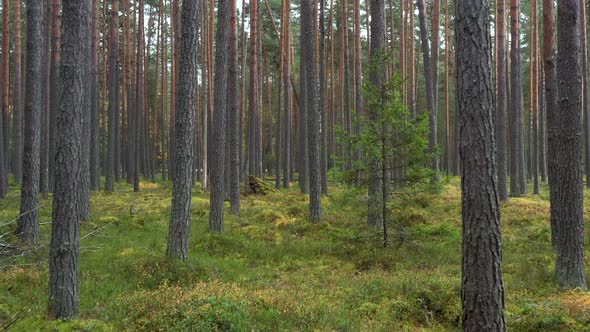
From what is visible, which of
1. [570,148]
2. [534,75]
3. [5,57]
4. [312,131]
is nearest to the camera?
[570,148]

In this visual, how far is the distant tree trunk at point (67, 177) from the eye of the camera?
5469mm

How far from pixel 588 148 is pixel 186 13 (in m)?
23.6

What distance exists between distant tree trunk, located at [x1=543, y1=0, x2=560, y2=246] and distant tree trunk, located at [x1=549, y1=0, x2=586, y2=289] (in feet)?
0.96

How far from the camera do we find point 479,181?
14.6ft

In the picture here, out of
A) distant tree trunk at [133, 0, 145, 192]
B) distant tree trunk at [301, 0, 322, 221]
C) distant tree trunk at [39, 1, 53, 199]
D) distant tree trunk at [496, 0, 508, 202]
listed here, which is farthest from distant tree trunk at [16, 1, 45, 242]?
distant tree trunk at [496, 0, 508, 202]

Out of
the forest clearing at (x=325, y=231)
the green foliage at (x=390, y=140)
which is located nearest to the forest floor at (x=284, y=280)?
the forest clearing at (x=325, y=231)

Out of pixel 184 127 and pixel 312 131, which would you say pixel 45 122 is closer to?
pixel 312 131

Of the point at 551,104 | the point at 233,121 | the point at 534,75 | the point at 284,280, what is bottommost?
the point at 284,280

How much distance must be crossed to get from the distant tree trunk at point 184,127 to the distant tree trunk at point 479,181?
18.4ft

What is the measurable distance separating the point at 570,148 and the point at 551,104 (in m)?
2.16

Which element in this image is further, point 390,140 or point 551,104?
point 390,140

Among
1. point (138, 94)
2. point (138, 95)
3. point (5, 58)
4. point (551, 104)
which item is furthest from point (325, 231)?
point (5, 58)

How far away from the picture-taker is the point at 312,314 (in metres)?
5.82

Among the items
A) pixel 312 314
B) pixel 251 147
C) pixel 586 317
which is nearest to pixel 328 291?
pixel 312 314
